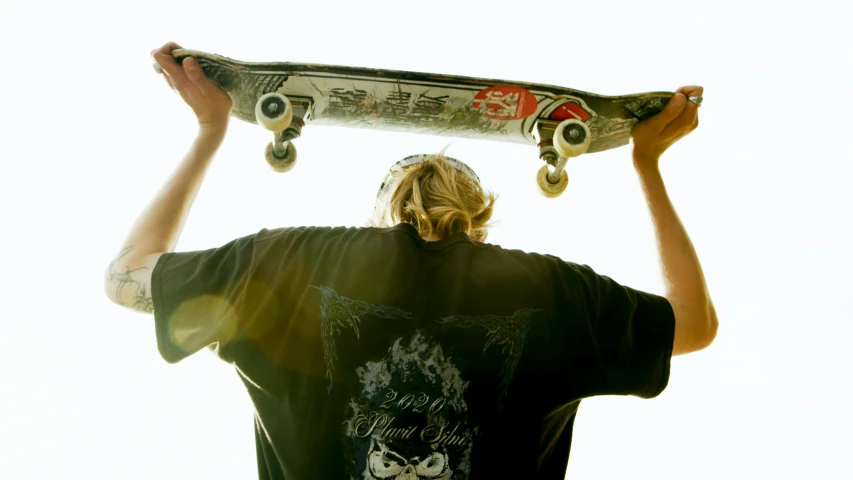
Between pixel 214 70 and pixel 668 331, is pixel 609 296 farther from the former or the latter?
pixel 214 70

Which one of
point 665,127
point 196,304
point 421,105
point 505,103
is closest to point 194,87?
point 421,105

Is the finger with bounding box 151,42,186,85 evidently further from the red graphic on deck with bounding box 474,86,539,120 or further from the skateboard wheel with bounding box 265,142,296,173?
the red graphic on deck with bounding box 474,86,539,120

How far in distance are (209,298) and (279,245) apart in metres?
0.25

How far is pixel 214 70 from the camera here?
2422 mm

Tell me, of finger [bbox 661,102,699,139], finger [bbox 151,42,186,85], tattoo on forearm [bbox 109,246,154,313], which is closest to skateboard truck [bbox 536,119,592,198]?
finger [bbox 661,102,699,139]

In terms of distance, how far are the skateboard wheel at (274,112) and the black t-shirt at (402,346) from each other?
691 mm

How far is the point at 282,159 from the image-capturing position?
252 cm

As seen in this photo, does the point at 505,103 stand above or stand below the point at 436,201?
above

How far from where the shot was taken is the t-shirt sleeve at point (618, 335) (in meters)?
1.76

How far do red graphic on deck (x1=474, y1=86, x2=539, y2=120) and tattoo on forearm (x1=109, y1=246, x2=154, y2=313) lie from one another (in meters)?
1.51

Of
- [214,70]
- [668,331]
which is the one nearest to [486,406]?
[668,331]

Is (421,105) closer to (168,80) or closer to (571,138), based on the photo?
(571,138)

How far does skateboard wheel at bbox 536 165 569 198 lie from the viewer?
2.60 m

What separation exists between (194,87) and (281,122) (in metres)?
0.39
